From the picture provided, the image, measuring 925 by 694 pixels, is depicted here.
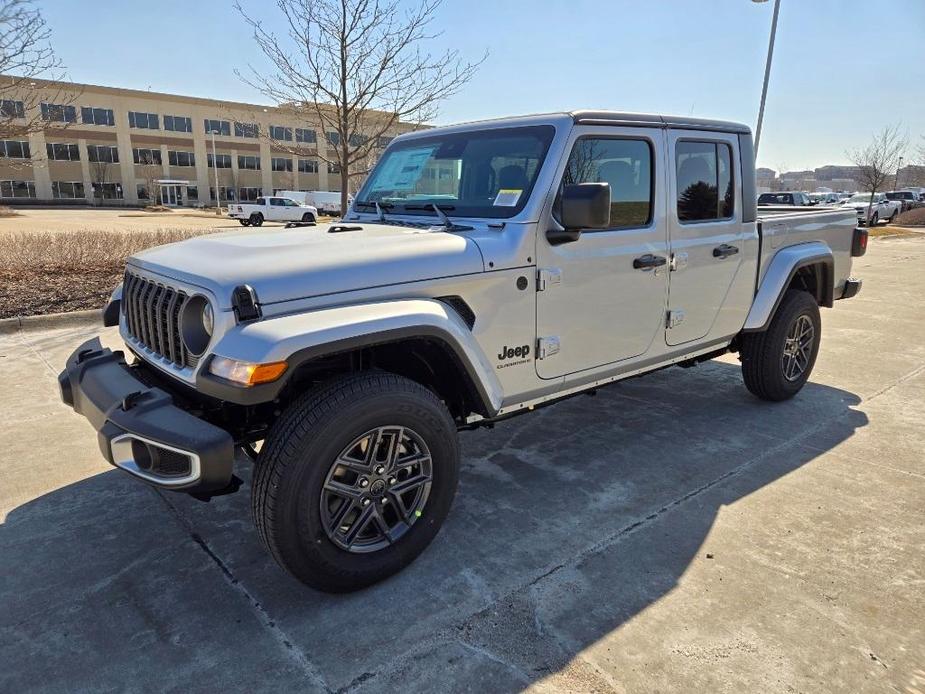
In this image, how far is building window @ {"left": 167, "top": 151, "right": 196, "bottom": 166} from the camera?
225ft

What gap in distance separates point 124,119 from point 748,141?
241 feet

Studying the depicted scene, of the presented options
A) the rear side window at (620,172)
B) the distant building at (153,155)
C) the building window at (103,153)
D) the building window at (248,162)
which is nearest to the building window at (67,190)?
the distant building at (153,155)

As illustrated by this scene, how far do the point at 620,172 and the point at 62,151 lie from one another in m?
73.1

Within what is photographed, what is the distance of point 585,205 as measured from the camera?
2.89m

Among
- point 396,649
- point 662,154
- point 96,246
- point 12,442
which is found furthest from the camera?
point 96,246

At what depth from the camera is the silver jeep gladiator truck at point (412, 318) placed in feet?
7.84

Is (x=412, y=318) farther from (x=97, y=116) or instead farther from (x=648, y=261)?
(x=97, y=116)

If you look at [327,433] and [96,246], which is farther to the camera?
[96,246]

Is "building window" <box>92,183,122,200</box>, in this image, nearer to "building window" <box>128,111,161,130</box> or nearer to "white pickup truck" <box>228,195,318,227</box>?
"building window" <box>128,111,161,130</box>

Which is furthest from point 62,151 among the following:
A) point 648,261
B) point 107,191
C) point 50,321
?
point 648,261

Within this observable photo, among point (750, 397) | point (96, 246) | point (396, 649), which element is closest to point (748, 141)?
point (750, 397)

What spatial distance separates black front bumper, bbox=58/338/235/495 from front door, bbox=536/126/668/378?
159 centimetres

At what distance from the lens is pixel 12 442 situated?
4.18m

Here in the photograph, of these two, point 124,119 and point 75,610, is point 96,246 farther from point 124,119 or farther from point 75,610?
point 124,119
